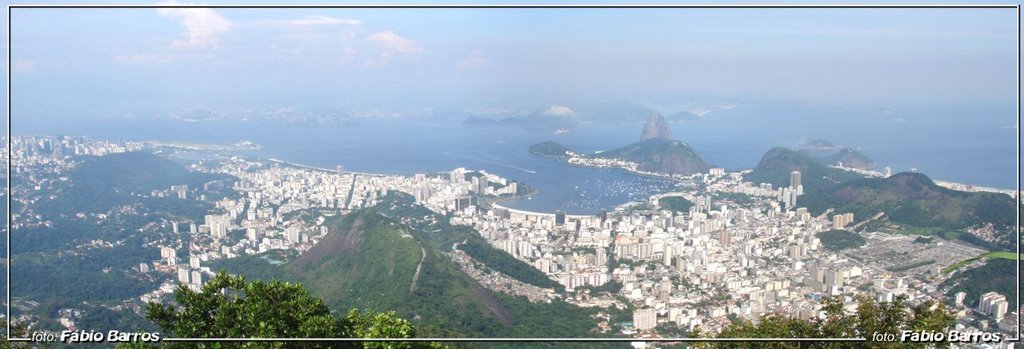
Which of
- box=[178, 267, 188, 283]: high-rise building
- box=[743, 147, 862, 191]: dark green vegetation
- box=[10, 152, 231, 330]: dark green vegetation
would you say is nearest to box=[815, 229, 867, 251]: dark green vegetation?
box=[743, 147, 862, 191]: dark green vegetation

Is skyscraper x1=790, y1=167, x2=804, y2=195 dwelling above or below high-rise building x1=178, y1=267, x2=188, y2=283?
above

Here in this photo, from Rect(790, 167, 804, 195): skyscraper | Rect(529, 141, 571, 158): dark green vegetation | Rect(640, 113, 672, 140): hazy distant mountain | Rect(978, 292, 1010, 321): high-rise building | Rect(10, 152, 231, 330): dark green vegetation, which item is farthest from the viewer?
Rect(529, 141, 571, 158): dark green vegetation

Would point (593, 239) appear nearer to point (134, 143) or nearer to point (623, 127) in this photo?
point (623, 127)

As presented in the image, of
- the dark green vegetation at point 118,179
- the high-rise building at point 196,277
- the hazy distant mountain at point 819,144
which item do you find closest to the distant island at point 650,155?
the hazy distant mountain at point 819,144

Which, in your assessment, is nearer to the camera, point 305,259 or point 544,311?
point 544,311

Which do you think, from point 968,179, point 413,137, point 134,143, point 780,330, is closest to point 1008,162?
point 968,179

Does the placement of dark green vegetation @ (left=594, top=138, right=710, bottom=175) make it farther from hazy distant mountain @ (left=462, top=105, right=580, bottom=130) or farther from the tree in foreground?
the tree in foreground

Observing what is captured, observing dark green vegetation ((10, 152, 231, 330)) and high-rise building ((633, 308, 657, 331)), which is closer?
dark green vegetation ((10, 152, 231, 330))
